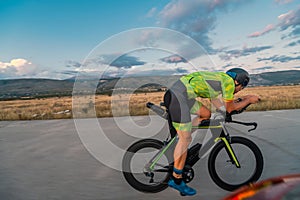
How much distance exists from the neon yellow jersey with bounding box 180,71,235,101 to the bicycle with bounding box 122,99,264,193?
335 millimetres

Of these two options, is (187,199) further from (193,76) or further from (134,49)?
(134,49)

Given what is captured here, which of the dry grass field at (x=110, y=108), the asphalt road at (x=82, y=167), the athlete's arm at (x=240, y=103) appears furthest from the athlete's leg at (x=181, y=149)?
the dry grass field at (x=110, y=108)

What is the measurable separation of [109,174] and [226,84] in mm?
2452

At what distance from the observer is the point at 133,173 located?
3.81 m

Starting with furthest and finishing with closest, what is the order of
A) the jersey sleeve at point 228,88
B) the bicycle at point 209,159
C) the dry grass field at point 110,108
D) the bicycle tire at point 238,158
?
the dry grass field at point 110,108
the bicycle tire at point 238,158
the bicycle at point 209,159
the jersey sleeve at point 228,88

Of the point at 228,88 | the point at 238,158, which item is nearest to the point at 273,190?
the point at 228,88

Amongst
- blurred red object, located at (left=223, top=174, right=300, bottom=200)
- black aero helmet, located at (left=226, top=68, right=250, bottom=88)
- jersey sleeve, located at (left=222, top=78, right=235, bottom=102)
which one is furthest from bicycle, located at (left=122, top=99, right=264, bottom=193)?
blurred red object, located at (left=223, top=174, right=300, bottom=200)

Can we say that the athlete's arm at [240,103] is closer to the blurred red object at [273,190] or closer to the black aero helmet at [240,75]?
the black aero helmet at [240,75]

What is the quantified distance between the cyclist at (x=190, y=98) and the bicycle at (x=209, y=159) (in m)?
0.13

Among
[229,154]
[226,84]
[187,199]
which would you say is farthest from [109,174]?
[226,84]

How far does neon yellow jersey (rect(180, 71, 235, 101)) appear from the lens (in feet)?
10.9

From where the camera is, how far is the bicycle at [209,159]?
361 centimetres

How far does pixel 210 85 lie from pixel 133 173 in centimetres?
147

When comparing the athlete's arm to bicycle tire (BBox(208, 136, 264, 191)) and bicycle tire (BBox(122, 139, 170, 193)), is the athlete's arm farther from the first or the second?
bicycle tire (BBox(122, 139, 170, 193))
